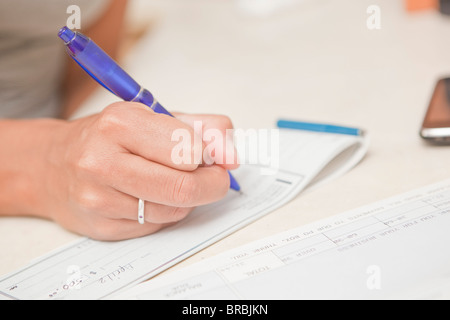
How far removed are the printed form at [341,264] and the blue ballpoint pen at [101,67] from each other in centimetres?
16

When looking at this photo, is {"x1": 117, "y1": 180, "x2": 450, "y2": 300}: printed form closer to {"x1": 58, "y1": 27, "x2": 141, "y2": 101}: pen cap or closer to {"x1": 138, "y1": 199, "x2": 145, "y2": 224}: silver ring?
{"x1": 138, "y1": 199, "x2": 145, "y2": 224}: silver ring

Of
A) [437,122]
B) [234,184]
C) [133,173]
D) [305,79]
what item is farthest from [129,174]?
[305,79]

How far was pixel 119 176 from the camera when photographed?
1.32 feet

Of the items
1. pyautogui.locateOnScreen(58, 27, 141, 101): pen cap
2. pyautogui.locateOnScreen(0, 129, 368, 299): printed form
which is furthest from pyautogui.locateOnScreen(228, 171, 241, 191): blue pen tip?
pyautogui.locateOnScreen(58, 27, 141, 101): pen cap

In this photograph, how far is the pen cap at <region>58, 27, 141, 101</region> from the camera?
1.28 feet

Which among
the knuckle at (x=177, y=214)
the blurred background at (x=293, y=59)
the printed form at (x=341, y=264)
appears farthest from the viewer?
the blurred background at (x=293, y=59)

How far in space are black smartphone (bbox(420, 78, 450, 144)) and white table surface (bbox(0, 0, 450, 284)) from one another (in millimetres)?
14

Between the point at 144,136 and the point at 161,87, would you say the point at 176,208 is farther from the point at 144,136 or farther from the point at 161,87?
the point at 161,87

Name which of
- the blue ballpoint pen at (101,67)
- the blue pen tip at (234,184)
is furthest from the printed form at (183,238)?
the blue ballpoint pen at (101,67)

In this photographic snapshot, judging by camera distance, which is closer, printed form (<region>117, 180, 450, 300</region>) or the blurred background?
printed form (<region>117, 180, 450, 300</region>)

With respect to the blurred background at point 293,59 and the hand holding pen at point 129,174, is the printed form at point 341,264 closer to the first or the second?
the hand holding pen at point 129,174

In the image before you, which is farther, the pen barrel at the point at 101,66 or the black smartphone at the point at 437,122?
the black smartphone at the point at 437,122

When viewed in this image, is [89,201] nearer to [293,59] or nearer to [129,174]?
[129,174]

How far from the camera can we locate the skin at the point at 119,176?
40cm
